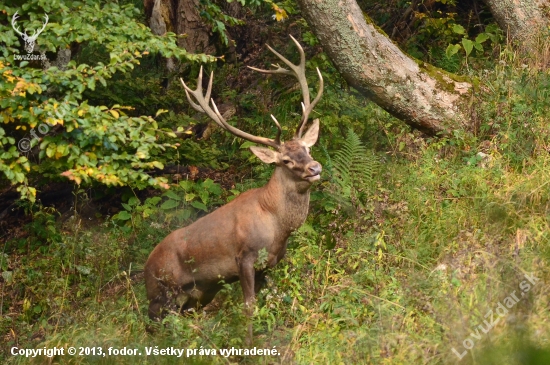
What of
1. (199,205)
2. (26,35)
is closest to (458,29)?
(199,205)

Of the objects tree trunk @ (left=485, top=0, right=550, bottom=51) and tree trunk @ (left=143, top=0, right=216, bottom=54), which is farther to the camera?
tree trunk @ (left=143, top=0, right=216, bottom=54)

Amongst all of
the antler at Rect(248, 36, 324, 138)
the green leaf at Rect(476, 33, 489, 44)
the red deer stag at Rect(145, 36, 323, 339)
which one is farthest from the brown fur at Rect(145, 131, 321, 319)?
the green leaf at Rect(476, 33, 489, 44)

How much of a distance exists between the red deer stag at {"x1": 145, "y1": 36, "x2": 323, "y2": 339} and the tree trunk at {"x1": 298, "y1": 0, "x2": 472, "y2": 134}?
167 centimetres

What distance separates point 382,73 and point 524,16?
1930mm

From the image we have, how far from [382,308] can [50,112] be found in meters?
2.66

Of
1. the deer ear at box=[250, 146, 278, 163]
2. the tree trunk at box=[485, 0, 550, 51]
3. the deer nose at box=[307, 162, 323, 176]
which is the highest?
the tree trunk at box=[485, 0, 550, 51]

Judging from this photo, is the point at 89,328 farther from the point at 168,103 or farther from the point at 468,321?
the point at 168,103

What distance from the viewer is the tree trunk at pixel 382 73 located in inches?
323

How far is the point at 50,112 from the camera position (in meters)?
5.40

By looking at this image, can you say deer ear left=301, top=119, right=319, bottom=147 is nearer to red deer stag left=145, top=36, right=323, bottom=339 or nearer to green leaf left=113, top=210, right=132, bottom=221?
red deer stag left=145, top=36, right=323, bottom=339

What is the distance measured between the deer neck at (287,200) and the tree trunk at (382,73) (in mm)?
2178

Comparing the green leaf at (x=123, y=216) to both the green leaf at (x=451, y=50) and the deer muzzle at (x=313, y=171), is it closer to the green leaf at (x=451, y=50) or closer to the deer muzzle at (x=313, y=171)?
the deer muzzle at (x=313, y=171)

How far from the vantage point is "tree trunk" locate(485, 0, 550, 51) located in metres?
8.83

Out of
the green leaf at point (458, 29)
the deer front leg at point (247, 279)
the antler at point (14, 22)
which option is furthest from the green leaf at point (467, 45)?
the antler at point (14, 22)
